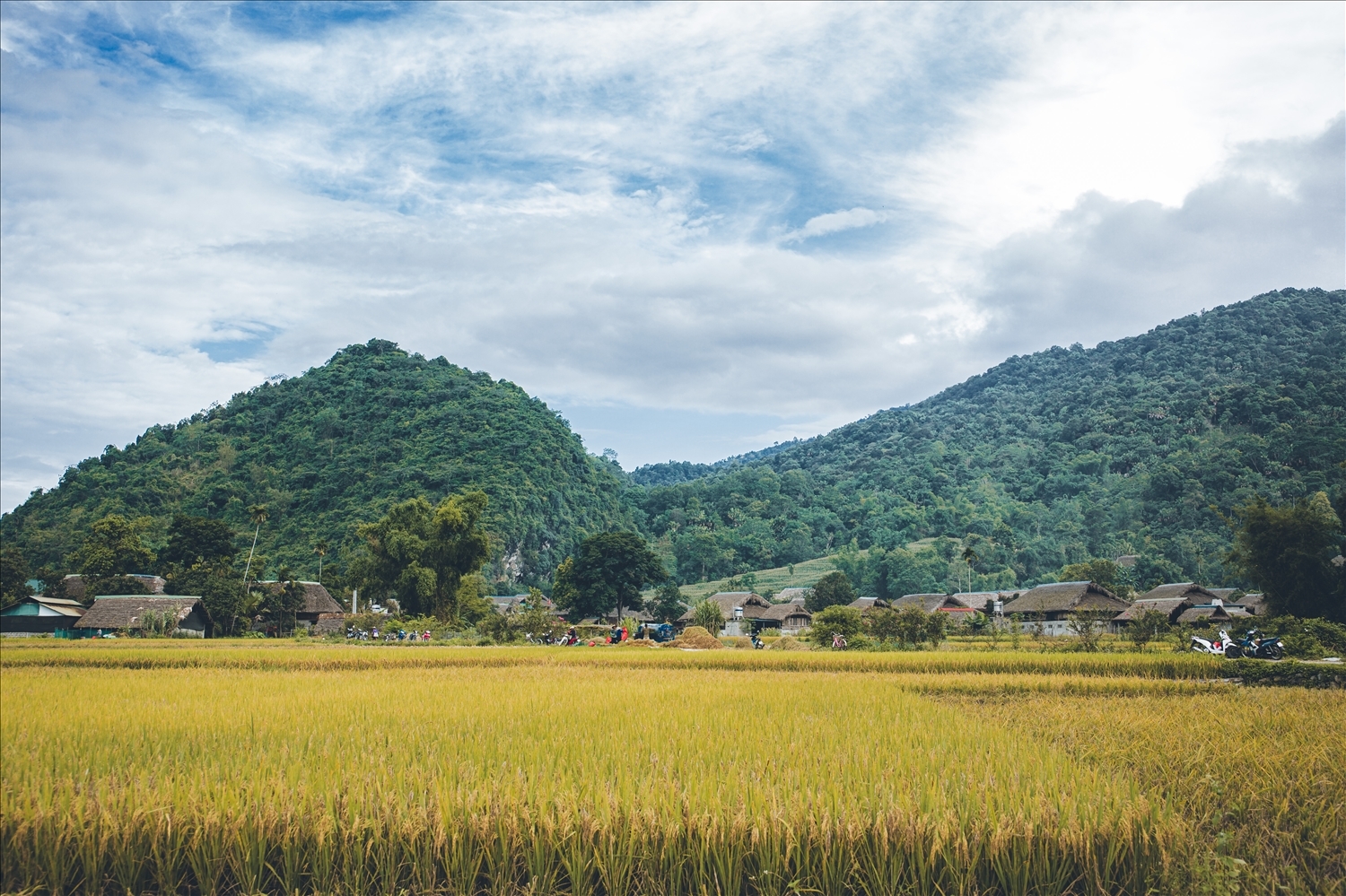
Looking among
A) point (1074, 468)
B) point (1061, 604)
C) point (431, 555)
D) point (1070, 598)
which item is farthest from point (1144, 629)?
point (1074, 468)

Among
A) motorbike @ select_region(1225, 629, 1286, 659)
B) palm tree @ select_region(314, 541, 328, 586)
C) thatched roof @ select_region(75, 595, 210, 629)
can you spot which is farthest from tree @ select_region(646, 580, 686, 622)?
motorbike @ select_region(1225, 629, 1286, 659)

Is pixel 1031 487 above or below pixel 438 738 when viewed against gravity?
above

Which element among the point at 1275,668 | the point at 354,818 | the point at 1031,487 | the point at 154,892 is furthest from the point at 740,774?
the point at 1031,487

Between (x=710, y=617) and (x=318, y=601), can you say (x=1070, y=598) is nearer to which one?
(x=710, y=617)

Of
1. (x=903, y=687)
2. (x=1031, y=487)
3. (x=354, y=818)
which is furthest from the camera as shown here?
(x=1031, y=487)

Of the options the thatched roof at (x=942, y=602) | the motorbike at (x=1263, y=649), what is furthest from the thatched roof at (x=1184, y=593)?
the motorbike at (x=1263, y=649)

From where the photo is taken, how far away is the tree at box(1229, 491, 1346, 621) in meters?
30.7

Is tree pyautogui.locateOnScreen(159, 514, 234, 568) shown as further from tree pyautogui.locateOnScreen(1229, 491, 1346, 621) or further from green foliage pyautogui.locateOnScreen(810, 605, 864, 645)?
tree pyautogui.locateOnScreen(1229, 491, 1346, 621)

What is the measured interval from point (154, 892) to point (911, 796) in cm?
493

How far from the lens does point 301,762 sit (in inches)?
238

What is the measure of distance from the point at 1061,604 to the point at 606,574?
118 ft

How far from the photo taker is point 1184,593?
5919cm

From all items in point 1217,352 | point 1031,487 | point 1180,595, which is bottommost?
point 1180,595

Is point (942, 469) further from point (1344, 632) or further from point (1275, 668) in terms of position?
point (1275, 668)
